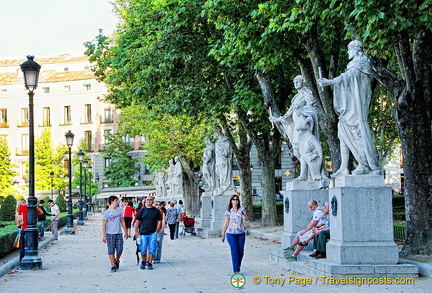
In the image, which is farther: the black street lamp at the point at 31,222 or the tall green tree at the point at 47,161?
the tall green tree at the point at 47,161

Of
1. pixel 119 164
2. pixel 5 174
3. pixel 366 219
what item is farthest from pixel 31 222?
pixel 119 164

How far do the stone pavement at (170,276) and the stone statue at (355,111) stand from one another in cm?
247

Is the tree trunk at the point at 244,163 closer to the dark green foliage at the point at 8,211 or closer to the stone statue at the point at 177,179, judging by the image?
the dark green foliage at the point at 8,211

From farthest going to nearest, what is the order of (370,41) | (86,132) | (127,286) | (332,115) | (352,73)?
(86,132), (332,115), (370,41), (352,73), (127,286)

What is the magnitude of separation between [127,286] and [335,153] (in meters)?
8.58

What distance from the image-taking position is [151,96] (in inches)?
1169

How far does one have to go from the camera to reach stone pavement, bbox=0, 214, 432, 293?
39.0ft

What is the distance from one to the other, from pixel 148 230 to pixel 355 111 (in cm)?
532

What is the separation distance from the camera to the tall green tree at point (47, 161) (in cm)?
8044

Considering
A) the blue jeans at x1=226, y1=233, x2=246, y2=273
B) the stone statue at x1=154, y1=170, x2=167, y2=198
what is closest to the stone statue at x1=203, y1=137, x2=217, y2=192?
the blue jeans at x1=226, y1=233, x2=246, y2=273

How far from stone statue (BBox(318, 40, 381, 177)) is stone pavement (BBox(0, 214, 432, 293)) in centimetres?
247

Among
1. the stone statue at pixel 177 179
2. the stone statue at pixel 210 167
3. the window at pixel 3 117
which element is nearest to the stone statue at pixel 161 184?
the stone statue at pixel 177 179

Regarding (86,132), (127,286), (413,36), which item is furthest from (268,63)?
(86,132)

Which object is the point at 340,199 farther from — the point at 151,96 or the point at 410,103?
the point at 151,96
